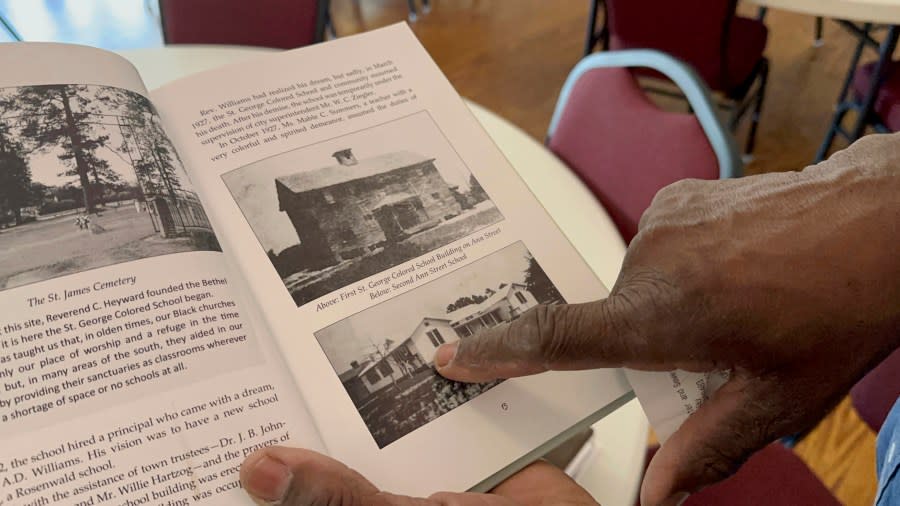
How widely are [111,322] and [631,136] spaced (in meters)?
0.62

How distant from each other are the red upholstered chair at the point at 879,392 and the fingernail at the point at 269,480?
0.68 metres

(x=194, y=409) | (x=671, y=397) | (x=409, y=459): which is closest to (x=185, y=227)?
(x=194, y=409)

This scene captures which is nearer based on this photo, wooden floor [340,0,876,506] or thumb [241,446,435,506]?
thumb [241,446,435,506]

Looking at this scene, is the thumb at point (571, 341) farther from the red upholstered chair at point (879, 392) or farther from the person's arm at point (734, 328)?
the red upholstered chair at point (879, 392)

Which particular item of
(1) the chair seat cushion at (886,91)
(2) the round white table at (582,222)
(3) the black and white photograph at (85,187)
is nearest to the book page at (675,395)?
(2) the round white table at (582,222)

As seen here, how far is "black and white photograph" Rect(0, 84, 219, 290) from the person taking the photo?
16.9 inches

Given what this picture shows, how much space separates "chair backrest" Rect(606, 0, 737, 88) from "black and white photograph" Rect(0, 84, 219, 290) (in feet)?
3.62

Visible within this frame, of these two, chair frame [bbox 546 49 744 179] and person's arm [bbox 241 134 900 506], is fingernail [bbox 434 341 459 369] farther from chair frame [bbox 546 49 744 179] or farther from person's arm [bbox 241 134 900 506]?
chair frame [bbox 546 49 744 179]

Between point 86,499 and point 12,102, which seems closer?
point 86,499

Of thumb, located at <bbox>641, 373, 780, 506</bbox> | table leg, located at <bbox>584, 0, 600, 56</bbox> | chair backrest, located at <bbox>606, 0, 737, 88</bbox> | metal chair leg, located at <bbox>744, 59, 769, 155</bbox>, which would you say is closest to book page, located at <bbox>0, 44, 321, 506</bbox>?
thumb, located at <bbox>641, 373, 780, 506</bbox>

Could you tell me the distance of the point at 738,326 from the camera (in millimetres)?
418

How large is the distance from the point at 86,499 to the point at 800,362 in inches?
18.3

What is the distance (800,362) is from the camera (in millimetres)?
413

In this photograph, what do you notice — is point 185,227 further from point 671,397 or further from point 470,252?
point 671,397
